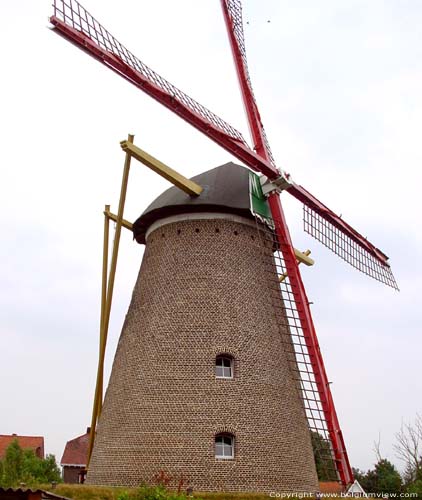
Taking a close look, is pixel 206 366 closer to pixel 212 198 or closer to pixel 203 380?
pixel 203 380

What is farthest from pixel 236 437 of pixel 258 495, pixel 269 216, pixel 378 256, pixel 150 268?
pixel 378 256

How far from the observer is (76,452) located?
127 ft

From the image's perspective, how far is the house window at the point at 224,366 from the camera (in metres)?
15.3

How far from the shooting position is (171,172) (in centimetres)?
1659

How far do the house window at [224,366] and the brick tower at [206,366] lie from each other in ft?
0.09

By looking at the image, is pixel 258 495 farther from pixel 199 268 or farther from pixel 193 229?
pixel 193 229

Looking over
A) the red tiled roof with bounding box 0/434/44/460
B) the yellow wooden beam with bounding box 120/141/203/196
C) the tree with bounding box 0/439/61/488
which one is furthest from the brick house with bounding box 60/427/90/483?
the yellow wooden beam with bounding box 120/141/203/196

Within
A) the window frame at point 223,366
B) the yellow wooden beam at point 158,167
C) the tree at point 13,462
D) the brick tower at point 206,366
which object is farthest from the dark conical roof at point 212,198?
the tree at point 13,462

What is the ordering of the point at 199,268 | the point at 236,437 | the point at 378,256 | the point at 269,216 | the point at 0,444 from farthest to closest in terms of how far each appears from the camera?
the point at 0,444
the point at 378,256
the point at 269,216
the point at 199,268
the point at 236,437

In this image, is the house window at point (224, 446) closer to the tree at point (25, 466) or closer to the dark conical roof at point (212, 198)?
the dark conical roof at point (212, 198)

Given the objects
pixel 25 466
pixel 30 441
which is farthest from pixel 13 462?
pixel 30 441

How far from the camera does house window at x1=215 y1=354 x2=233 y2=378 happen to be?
15.3 metres

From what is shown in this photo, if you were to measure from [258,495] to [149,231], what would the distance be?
26.0 ft

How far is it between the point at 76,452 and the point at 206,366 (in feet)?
88.0
